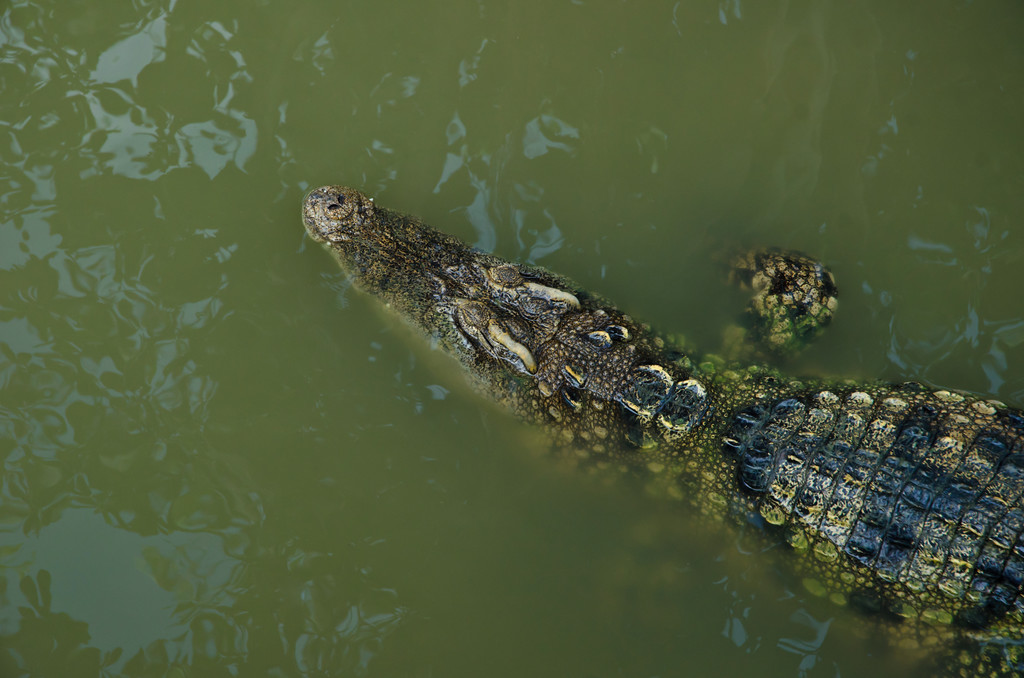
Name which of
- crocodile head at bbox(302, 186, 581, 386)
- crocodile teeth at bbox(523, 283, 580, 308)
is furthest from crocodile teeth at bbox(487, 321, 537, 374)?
crocodile teeth at bbox(523, 283, 580, 308)

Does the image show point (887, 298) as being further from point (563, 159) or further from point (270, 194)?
point (270, 194)


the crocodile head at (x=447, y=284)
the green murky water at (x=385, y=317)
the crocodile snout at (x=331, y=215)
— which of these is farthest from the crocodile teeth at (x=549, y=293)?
the crocodile snout at (x=331, y=215)

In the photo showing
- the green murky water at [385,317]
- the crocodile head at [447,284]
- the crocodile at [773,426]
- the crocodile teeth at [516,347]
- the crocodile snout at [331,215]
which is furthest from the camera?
the crocodile snout at [331,215]

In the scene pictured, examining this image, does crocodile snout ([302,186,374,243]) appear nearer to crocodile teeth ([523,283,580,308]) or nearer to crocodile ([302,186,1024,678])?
crocodile ([302,186,1024,678])

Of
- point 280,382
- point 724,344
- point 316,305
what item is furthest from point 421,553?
point 724,344

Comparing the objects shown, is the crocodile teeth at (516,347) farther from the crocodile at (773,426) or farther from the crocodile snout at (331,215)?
the crocodile snout at (331,215)

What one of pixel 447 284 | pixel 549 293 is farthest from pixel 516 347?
pixel 447 284

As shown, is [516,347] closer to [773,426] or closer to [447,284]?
[447,284]
